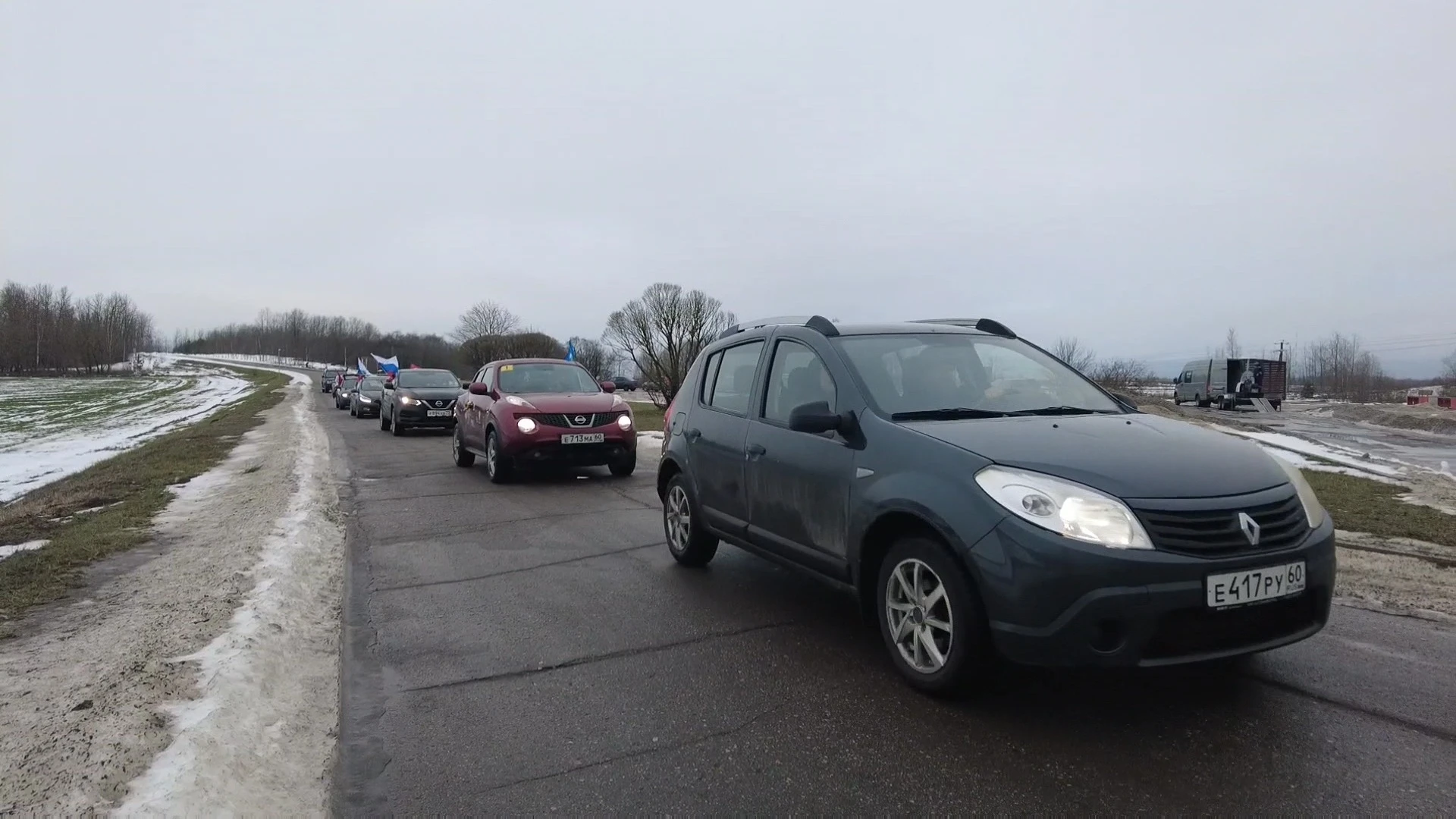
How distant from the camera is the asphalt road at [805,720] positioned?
2824 millimetres

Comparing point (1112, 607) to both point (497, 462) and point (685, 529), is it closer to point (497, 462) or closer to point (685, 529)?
point (685, 529)

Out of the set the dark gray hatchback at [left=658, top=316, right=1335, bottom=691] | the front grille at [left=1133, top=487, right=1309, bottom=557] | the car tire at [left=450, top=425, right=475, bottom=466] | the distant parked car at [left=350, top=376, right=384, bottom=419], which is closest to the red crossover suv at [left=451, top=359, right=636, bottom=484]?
the car tire at [left=450, top=425, right=475, bottom=466]

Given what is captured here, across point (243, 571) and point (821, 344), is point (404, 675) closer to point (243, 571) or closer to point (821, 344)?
point (243, 571)

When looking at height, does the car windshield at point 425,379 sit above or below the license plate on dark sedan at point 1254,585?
above

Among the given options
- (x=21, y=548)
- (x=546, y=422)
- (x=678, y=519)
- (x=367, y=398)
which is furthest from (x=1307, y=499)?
(x=367, y=398)

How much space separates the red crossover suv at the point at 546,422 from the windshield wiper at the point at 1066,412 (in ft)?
24.6

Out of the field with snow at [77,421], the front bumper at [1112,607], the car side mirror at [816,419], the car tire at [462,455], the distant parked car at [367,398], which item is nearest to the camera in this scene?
the front bumper at [1112,607]

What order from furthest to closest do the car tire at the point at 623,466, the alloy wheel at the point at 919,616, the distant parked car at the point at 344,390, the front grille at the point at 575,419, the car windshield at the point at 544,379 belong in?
the distant parked car at the point at 344,390
the car windshield at the point at 544,379
the car tire at the point at 623,466
the front grille at the point at 575,419
the alloy wheel at the point at 919,616

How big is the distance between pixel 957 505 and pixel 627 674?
69.8 inches

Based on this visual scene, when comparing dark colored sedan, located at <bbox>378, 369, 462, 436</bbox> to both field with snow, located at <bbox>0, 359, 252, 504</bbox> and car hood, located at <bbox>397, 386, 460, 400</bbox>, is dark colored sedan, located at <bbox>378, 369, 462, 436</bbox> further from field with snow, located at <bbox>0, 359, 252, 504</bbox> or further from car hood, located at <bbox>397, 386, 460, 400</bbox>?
field with snow, located at <bbox>0, 359, 252, 504</bbox>

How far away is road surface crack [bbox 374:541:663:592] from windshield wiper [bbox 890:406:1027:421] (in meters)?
3.32

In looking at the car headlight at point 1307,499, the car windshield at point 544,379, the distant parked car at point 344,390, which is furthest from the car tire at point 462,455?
the distant parked car at point 344,390

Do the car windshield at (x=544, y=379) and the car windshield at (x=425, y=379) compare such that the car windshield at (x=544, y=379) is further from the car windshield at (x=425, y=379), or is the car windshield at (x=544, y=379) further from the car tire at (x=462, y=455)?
the car windshield at (x=425, y=379)

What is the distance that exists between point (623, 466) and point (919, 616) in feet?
26.9
